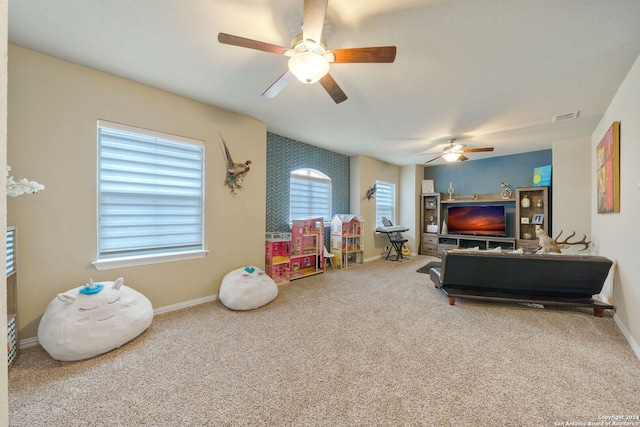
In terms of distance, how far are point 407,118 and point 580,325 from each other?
3.00 m

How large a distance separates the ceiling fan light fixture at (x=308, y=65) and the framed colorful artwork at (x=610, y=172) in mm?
3128

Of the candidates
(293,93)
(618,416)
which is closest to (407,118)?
(293,93)

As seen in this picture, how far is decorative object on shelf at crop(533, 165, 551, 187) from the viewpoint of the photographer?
15.8ft

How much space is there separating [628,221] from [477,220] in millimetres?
3821

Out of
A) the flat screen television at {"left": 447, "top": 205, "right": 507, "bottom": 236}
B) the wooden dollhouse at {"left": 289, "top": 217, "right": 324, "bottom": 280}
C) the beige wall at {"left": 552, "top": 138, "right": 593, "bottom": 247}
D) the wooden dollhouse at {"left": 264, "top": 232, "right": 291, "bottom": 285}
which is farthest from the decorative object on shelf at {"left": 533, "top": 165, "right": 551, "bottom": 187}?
the wooden dollhouse at {"left": 264, "top": 232, "right": 291, "bottom": 285}

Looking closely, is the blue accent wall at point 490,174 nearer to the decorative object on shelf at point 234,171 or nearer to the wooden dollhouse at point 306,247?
the wooden dollhouse at point 306,247

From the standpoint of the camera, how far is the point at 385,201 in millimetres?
6512

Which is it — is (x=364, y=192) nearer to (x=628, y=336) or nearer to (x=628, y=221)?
(x=628, y=221)

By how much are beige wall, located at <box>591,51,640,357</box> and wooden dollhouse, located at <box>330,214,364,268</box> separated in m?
3.52

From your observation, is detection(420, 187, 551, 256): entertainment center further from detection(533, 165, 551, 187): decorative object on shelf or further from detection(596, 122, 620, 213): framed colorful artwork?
detection(596, 122, 620, 213): framed colorful artwork

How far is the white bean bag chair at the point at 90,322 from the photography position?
1.83 m

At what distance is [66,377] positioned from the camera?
1.68m

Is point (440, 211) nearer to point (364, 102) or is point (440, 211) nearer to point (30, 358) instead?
point (364, 102)

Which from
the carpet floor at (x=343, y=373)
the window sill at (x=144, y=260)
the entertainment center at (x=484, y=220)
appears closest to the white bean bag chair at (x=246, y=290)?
the carpet floor at (x=343, y=373)
